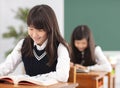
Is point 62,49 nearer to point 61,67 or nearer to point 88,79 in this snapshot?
point 61,67

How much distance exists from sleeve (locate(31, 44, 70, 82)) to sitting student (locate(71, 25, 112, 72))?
7.28ft

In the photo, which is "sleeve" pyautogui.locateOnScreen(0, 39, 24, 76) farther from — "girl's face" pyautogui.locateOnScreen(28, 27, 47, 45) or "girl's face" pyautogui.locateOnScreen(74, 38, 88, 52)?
"girl's face" pyautogui.locateOnScreen(74, 38, 88, 52)

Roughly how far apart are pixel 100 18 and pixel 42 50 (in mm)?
4937

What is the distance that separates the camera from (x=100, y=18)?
25.3 ft

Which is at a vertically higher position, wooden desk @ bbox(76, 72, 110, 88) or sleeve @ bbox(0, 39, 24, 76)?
sleeve @ bbox(0, 39, 24, 76)

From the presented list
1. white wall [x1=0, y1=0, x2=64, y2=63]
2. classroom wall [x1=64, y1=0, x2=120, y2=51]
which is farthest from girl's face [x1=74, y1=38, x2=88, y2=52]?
white wall [x1=0, y1=0, x2=64, y2=63]

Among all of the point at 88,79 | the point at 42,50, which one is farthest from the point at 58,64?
the point at 88,79

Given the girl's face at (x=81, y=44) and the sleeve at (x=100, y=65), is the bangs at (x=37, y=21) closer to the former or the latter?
the sleeve at (x=100, y=65)

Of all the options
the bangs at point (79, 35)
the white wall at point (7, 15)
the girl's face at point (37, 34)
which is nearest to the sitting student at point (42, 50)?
the girl's face at point (37, 34)

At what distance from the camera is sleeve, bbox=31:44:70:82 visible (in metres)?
2.63

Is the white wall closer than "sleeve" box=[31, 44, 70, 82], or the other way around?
"sleeve" box=[31, 44, 70, 82]

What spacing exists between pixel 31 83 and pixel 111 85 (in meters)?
3.15

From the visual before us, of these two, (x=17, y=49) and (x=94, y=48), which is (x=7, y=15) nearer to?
(x=94, y=48)

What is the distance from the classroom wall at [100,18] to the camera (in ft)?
25.1
